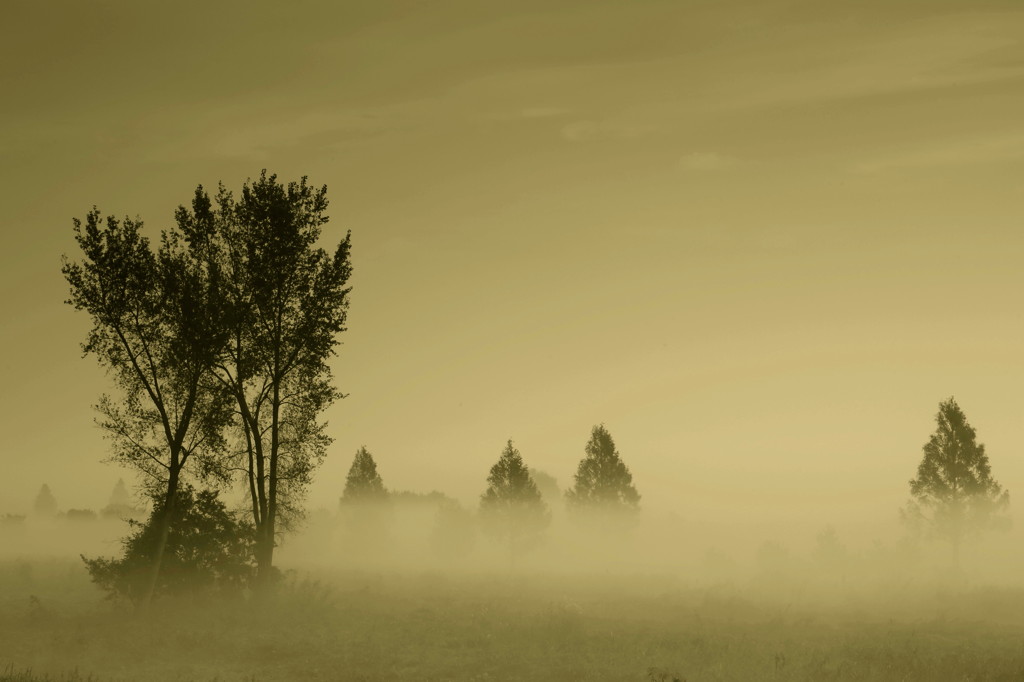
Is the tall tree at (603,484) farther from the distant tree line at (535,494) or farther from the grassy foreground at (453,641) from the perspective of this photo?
the grassy foreground at (453,641)

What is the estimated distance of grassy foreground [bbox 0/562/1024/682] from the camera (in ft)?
56.7

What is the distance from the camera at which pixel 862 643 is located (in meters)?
22.1

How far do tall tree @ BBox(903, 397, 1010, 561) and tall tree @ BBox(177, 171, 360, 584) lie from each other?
131ft

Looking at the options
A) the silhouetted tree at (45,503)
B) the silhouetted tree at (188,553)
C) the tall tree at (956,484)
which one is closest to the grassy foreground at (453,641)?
the silhouetted tree at (188,553)

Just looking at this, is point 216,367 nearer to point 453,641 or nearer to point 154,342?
point 154,342

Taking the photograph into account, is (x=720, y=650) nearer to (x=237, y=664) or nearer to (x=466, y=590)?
(x=237, y=664)

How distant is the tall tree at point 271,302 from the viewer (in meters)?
26.1

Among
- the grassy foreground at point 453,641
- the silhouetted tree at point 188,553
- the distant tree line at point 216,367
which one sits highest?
the distant tree line at point 216,367

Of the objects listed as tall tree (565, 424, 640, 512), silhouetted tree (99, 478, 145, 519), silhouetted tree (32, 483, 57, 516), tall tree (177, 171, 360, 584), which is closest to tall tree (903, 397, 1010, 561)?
tall tree (565, 424, 640, 512)

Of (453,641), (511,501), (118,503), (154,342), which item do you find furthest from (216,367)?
(118,503)

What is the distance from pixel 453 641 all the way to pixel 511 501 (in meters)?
35.5

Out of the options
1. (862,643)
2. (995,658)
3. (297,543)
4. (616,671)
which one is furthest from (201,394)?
(297,543)

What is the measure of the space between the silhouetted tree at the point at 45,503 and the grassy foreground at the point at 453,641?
3004 inches

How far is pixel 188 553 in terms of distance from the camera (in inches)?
966
